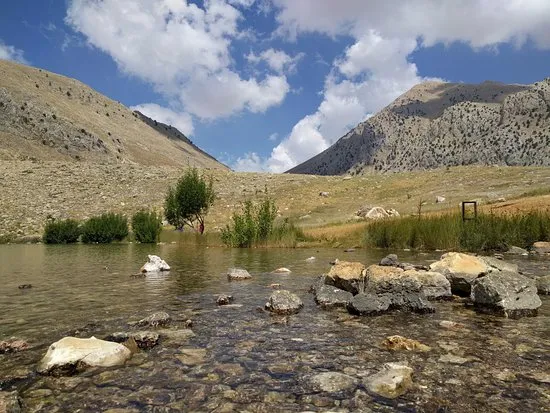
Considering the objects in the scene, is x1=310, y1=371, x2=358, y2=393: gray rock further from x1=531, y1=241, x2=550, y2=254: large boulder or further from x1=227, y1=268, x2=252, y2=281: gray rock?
x1=531, y1=241, x2=550, y2=254: large boulder

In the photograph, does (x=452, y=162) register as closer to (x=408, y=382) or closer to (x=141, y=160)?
(x=141, y=160)

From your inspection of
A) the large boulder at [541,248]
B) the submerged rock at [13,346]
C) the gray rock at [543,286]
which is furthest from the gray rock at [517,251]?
the submerged rock at [13,346]

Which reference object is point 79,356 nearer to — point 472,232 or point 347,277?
point 347,277

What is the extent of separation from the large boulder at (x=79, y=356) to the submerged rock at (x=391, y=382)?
2.95 metres


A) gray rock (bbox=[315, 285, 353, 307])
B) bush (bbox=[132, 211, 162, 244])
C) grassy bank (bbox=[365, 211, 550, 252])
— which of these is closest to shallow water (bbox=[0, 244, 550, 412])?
gray rock (bbox=[315, 285, 353, 307])

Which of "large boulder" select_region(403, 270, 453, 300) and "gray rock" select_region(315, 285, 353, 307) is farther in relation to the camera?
"large boulder" select_region(403, 270, 453, 300)

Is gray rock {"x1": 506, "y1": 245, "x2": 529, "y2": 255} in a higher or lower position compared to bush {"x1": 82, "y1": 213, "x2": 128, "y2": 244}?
lower

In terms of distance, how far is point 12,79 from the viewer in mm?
121000

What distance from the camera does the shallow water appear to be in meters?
4.17

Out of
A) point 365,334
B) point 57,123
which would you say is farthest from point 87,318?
point 57,123

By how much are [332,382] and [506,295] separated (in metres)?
4.84

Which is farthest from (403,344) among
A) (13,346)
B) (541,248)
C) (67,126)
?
(67,126)

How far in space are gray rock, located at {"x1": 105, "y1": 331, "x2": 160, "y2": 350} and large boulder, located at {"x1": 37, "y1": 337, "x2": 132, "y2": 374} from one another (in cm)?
45

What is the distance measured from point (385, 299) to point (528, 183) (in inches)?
1625
